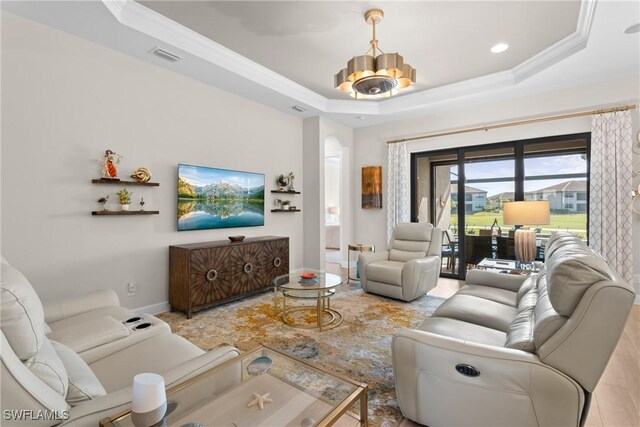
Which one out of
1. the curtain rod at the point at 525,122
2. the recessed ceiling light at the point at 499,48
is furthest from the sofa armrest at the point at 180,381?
the curtain rod at the point at 525,122

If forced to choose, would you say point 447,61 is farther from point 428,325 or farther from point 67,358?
point 67,358

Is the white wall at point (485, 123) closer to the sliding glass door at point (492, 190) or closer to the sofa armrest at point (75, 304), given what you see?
the sliding glass door at point (492, 190)

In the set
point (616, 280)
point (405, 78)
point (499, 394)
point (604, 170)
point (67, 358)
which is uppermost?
point (405, 78)

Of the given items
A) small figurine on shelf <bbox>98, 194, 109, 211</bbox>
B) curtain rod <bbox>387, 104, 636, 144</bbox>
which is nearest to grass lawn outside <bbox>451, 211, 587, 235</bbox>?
curtain rod <bbox>387, 104, 636, 144</bbox>

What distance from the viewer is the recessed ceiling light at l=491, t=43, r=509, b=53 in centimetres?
334

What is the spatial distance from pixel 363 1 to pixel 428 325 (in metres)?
2.69

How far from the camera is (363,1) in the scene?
2.64m

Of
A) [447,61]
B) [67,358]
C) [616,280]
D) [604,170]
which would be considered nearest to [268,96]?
[447,61]

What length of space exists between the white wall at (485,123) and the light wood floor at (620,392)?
6.09 ft

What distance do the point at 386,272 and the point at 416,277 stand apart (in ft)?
1.22

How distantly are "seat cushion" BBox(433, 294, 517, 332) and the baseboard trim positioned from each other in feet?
9.67

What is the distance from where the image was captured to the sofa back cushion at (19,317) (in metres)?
0.98

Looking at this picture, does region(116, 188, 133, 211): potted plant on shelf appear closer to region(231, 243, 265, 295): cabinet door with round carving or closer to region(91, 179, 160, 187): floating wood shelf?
region(91, 179, 160, 187): floating wood shelf

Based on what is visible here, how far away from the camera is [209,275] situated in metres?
3.43
